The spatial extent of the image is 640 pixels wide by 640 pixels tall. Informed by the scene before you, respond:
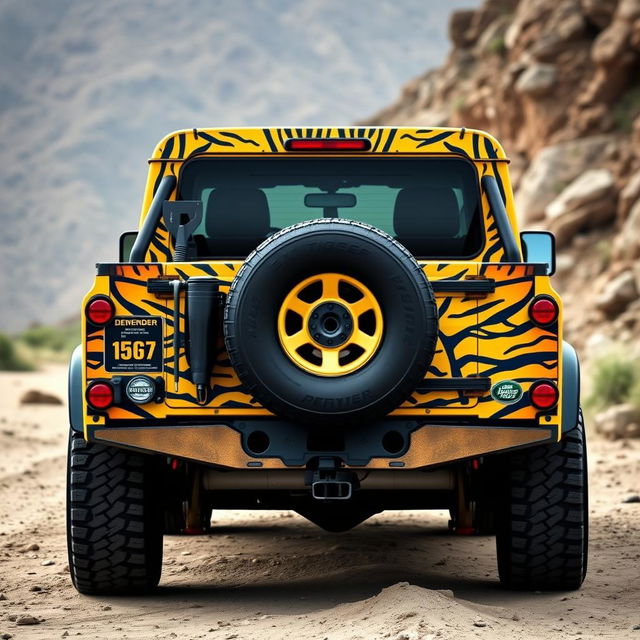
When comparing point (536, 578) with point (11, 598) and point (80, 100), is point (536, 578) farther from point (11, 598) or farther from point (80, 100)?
point (80, 100)

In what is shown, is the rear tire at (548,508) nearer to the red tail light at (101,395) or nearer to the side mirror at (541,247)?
the side mirror at (541,247)

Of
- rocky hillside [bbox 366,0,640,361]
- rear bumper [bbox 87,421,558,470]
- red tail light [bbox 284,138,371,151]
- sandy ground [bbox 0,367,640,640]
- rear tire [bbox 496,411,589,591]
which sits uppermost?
rocky hillside [bbox 366,0,640,361]

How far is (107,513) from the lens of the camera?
5793mm

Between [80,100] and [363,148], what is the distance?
494 feet

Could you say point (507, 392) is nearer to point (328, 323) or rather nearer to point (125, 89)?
point (328, 323)

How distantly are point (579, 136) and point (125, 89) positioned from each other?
132 meters

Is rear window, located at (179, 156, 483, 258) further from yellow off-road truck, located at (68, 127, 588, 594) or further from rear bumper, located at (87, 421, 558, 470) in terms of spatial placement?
rear bumper, located at (87, 421, 558, 470)

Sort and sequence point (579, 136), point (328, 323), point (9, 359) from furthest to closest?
point (9, 359), point (579, 136), point (328, 323)

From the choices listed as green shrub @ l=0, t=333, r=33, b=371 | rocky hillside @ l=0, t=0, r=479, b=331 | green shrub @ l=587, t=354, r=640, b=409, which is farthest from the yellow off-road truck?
rocky hillside @ l=0, t=0, r=479, b=331

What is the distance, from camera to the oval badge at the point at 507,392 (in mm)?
5473

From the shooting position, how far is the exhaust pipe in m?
5.37

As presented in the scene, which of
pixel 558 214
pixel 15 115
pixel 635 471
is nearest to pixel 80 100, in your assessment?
pixel 15 115

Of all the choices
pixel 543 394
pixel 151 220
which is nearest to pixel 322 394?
pixel 543 394

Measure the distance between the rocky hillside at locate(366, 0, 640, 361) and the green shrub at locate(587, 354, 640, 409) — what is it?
225 centimetres
